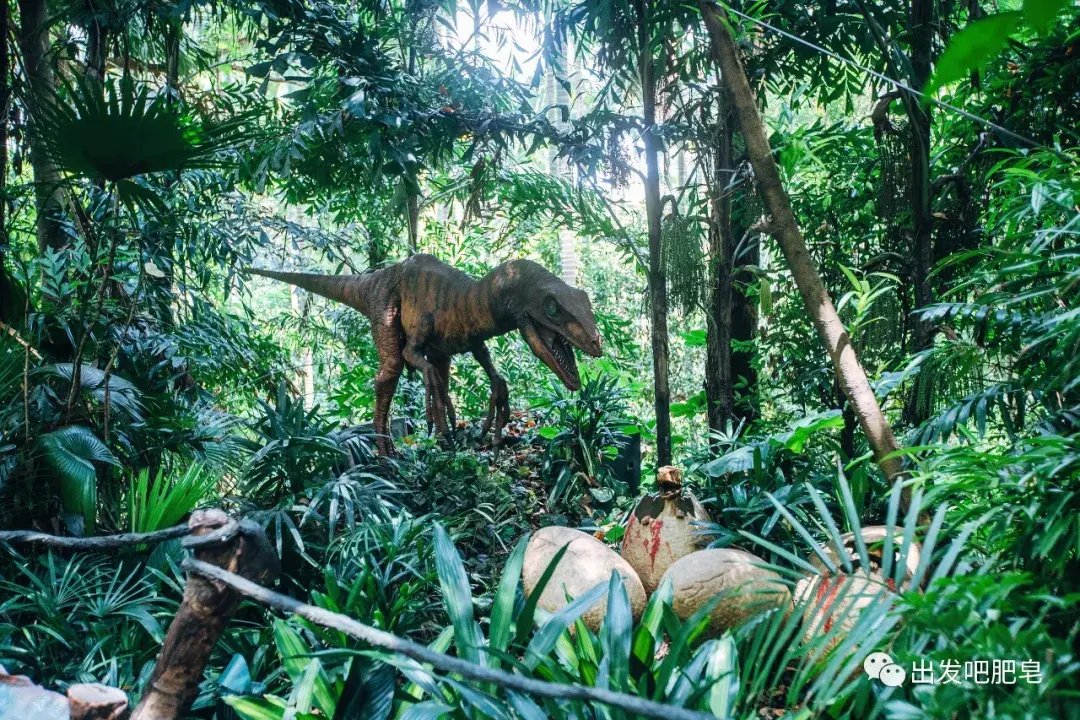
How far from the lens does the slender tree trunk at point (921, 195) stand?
114 inches

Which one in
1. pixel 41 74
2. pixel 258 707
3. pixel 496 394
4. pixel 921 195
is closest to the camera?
pixel 258 707

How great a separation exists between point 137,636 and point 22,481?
0.89 m

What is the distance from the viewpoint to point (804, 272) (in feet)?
7.97

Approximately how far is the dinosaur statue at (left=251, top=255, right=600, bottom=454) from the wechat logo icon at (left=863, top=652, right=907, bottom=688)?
189 centimetres

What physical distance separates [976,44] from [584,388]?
404 cm

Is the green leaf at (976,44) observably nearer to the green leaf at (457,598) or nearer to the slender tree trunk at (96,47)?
the green leaf at (457,598)

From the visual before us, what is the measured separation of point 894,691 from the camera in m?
1.50

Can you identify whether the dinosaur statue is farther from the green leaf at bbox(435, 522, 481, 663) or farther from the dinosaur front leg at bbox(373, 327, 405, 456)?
the green leaf at bbox(435, 522, 481, 663)

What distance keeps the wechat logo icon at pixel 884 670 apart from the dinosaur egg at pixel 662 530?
1395mm

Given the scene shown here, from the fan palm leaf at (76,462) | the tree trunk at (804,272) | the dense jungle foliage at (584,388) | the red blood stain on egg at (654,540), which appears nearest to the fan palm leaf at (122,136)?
the dense jungle foliage at (584,388)

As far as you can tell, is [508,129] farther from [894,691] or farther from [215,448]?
[894,691]

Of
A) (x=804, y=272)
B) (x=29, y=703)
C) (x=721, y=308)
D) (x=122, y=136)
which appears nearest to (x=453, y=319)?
(x=721, y=308)

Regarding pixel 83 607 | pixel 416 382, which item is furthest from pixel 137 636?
pixel 416 382

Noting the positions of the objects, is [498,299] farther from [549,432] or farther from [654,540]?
[654,540]
